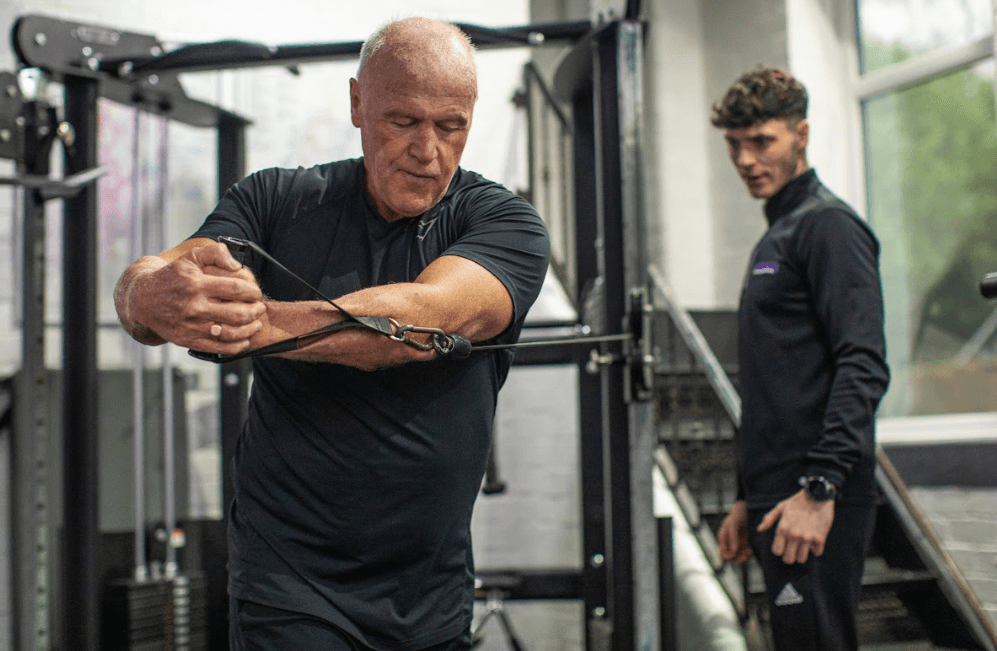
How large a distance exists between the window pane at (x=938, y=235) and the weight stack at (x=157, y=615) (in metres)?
3.29

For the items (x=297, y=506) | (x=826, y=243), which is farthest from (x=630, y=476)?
(x=297, y=506)

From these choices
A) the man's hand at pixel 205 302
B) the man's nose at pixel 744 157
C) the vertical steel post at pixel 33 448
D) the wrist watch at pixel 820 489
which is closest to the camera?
the man's hand at pixel 205 302

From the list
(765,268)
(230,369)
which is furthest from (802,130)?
(230,369)

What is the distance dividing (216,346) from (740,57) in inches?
186

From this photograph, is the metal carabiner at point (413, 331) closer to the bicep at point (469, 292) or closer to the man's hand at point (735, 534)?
the bicep at point (469, 292)

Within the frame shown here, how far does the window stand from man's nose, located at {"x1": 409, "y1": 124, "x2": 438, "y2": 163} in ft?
12.4

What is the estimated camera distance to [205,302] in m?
1.03

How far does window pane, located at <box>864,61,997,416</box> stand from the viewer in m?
4.36

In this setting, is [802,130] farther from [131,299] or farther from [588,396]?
[131,299]

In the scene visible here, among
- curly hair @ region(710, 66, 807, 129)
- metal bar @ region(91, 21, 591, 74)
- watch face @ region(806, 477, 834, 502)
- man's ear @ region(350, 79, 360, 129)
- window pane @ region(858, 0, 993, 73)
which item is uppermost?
window pane @ region(858, 0, 993, 73)

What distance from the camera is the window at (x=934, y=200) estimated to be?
4363 mm

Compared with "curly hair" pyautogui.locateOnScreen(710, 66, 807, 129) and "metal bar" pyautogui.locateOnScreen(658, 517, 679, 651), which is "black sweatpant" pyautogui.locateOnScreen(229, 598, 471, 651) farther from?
"metal bar" pyautogui.locateOnScreen(658, 517, 679, 651)

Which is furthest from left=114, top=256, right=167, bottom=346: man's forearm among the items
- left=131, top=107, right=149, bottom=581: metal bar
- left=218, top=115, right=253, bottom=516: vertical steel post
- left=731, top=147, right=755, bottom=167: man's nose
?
left=218, top=115, right=253, bottom=516: vertical steel post

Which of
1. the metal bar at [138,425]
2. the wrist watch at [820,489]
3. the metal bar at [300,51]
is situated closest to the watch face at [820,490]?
the wrist watch at [820,489]
